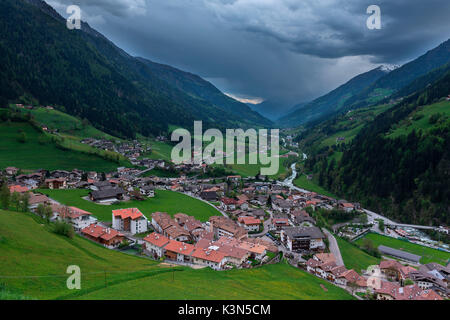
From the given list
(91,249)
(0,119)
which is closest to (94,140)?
(0,119)

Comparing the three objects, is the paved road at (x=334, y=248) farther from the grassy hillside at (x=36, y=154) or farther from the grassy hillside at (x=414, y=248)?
the grassy hillside at (x=36, y=154)

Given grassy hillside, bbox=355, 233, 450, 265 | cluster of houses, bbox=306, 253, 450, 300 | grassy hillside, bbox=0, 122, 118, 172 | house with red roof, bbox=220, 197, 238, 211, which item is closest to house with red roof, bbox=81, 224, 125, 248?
cluster of houses, bbox=306, 253, 450, 300

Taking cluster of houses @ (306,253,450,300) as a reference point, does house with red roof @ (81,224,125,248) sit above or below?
above

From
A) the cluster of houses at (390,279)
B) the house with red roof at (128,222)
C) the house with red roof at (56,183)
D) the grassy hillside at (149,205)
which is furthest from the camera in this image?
the house with red roof at (56,183)

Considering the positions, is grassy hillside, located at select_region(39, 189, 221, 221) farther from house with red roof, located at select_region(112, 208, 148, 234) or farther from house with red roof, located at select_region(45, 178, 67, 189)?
house with red roof, located at select_region(45, 178, 67, 189)

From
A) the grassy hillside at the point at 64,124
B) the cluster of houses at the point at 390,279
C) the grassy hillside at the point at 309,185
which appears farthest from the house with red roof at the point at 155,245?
the grassy hillside at the point at 64,124

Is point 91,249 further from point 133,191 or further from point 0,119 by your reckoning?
Result: point 0,119
